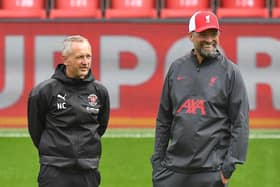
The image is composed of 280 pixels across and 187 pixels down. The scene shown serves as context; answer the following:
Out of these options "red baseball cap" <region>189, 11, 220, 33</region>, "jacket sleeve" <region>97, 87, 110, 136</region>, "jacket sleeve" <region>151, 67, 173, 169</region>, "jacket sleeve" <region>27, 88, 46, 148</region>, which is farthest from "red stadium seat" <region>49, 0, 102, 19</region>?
"red baseball cap" <region>189, 11, 220, 33</region>

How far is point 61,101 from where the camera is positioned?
16.8 feet

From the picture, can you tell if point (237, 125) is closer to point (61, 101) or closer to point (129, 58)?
point (61, 101)

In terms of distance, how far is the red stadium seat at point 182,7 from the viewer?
1119cm

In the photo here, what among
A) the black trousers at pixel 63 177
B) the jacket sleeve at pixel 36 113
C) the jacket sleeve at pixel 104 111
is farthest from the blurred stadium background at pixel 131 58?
the black trousers at pixel 63 177

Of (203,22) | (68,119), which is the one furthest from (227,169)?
(68,119)

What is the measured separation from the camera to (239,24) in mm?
10539

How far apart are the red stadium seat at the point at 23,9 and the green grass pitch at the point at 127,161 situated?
168 centimetres

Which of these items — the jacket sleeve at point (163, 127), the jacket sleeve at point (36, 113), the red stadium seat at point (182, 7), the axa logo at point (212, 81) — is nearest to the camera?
the axa logo at point (212, 81)

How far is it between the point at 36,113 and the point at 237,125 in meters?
1.24

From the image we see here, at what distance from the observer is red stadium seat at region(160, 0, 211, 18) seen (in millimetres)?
11188

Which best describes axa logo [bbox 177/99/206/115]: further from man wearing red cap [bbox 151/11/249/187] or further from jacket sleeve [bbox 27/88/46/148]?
jacket sleeve [bbox 27/88/46/148]

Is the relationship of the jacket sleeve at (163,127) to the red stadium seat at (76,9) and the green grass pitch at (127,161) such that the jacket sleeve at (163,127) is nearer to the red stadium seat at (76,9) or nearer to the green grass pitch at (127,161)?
the green grass pitch at (127,161)

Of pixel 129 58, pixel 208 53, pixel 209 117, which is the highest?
pixel 208 53

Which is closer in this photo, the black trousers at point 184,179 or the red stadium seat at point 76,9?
the black trousers at point 184,179
